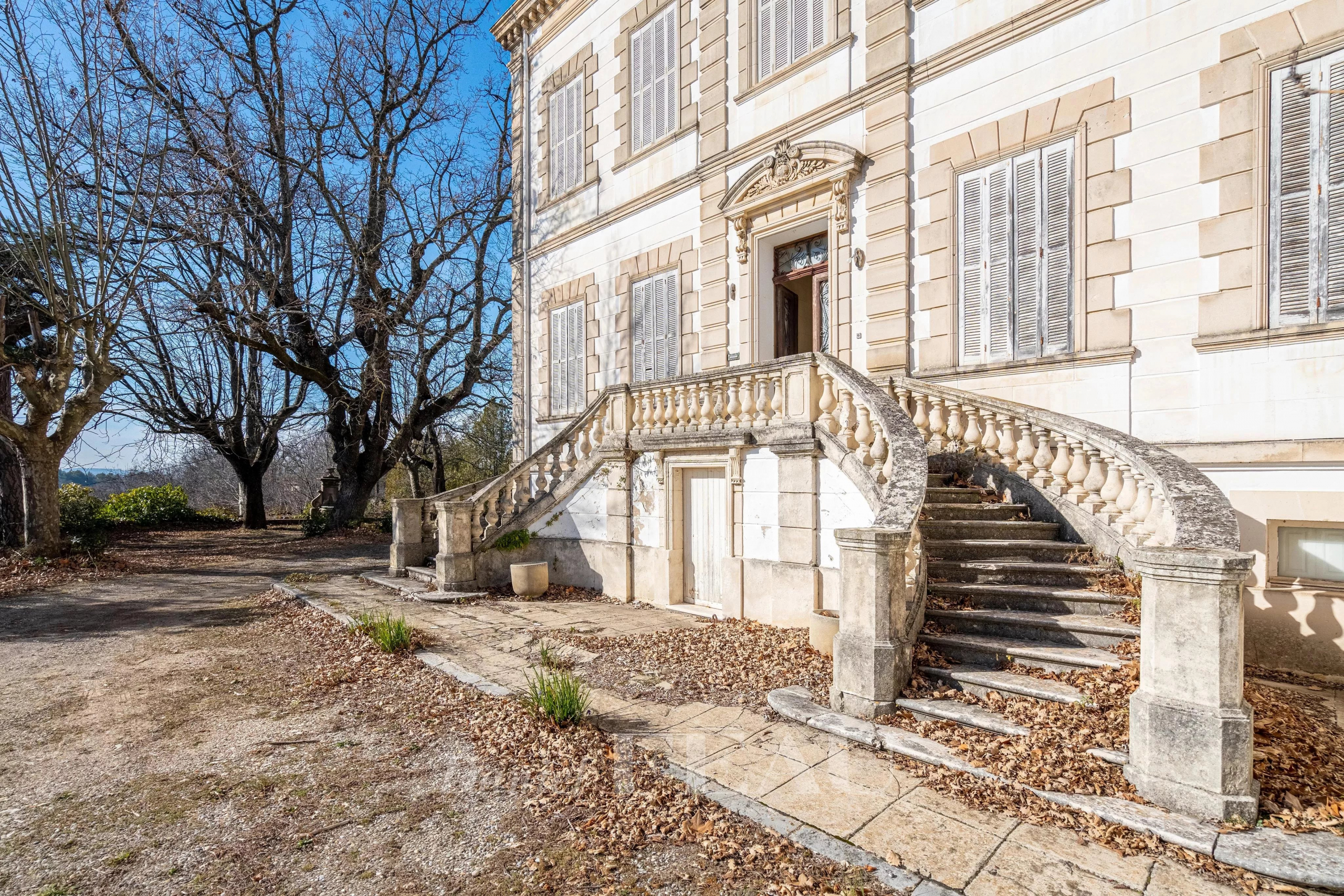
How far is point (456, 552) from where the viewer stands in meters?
10.3

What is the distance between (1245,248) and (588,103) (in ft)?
38.5

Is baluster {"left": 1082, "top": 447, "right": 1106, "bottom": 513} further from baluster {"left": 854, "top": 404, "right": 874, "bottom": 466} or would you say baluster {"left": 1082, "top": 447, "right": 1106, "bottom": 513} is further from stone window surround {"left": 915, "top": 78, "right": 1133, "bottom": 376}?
baluster {"left": 854, "top": 404, "right": 874, "bottom": 466}

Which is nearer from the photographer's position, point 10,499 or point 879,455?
point 879,455

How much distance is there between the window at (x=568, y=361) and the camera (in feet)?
46.5

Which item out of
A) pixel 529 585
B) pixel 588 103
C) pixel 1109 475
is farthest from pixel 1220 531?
pixel 588 103

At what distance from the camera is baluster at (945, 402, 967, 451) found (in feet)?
24.9

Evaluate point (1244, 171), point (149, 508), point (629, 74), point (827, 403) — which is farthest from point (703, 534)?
point (149, 508)

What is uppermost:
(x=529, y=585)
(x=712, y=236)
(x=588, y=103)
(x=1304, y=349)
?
(x=588, y=103)

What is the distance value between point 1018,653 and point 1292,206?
5.02 metres

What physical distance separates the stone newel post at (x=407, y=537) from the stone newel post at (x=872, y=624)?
348 inches

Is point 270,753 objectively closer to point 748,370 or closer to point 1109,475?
point 748,370

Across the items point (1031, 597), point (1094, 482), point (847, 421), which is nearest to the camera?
point (1031, 597)

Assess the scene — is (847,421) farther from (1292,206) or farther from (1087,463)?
(1292,206)

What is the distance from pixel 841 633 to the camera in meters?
5.07
